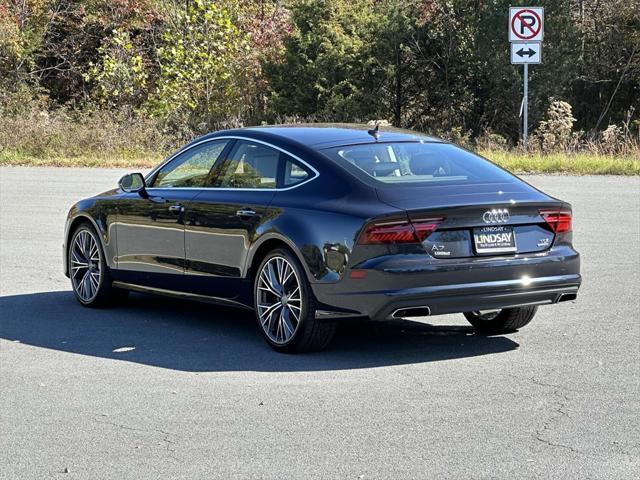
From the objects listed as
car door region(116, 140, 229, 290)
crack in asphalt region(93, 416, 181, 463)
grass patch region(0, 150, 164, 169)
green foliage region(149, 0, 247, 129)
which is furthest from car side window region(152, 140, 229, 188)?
green foliage region(149, 0, 247, 129)

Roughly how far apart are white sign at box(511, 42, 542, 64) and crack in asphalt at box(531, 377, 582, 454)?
784 inches

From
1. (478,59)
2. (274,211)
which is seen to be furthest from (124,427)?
(478,59)

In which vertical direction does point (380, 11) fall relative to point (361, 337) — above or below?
above

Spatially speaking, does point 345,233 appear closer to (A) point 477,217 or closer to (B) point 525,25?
(A) point 477,217

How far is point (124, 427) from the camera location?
6.41m

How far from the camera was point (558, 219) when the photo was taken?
837cm

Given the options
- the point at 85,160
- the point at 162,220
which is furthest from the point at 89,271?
the point at 85,160

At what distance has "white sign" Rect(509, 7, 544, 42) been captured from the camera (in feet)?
86.6

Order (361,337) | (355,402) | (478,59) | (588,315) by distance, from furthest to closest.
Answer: (478,59) → (588,315) → (361,337) → (355,402)

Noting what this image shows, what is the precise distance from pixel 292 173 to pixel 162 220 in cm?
144

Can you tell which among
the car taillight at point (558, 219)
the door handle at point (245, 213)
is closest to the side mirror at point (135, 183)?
Answer: the door handle at point (245, 213)

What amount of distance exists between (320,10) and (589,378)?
29.9 metres

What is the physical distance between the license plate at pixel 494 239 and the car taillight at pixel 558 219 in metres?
0.33

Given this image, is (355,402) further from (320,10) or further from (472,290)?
(320,10)
